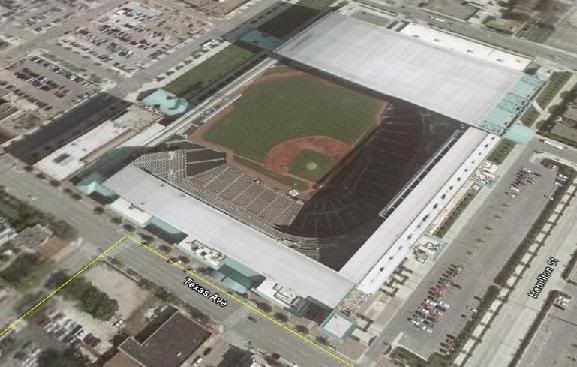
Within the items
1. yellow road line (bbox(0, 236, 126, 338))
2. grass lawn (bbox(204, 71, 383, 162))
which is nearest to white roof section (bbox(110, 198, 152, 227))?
Answer: yellow road line (bbox(0, 236, 126, 338))

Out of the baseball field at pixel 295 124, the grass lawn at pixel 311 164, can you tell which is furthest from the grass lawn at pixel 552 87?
the grass lawn at pixel 311 164

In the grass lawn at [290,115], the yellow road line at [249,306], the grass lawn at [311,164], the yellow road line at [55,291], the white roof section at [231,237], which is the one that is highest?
the grass lawn at [290,115]

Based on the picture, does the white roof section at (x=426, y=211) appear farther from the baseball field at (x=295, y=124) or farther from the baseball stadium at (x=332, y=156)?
the baseball field at (x=295, y=124)

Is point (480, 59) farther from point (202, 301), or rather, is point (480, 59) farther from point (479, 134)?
point (202, 301)

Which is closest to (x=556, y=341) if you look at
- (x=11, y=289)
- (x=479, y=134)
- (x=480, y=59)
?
(x=479, y=134)

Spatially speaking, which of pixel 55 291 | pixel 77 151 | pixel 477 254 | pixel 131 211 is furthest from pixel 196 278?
pixel 477 254

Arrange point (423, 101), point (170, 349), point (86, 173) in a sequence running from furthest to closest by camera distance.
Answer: point (423, 101), point (86, 173), point (170, 349)
